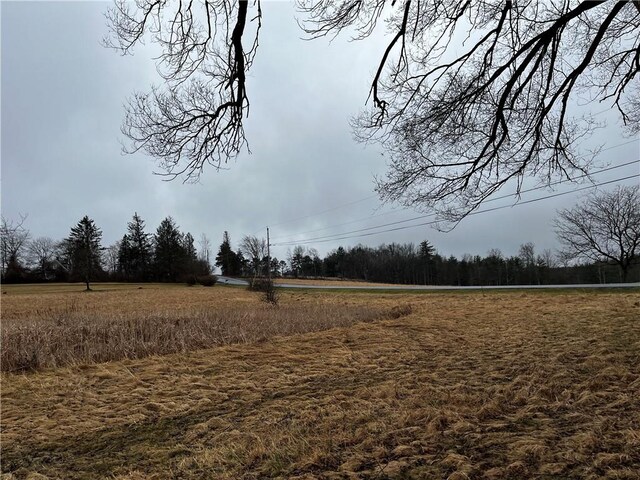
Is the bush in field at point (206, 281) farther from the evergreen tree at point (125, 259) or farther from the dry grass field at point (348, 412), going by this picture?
the dry grass field at point (348, 412)

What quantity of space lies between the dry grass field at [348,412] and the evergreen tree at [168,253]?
67.2m

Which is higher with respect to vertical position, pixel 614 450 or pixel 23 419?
pixel 614 450

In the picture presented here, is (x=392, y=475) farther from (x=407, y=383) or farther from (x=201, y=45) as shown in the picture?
(x=201, y=45)

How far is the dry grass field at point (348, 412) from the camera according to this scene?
3312mm

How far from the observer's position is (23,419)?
18.6ft

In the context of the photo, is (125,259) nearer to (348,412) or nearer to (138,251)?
(138,251)

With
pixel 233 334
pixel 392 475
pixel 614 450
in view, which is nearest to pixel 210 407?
pixel 392 475

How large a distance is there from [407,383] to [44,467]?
15.4 ft

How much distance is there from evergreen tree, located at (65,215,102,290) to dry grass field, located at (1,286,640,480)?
170 feet

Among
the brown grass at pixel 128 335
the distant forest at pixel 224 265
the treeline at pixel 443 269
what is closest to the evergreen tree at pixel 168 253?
the distant forest at pixel 224 265

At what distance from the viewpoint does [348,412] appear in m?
4.88

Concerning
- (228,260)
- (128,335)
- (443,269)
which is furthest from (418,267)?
(128,335)

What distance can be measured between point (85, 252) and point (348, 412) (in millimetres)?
58332

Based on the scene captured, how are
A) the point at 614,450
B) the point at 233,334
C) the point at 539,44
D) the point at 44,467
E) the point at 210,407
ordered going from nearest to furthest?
the point at 614,450 < the point at 44,467 < the point at 539,44 < the point at 210,407 < the point at 233,334
